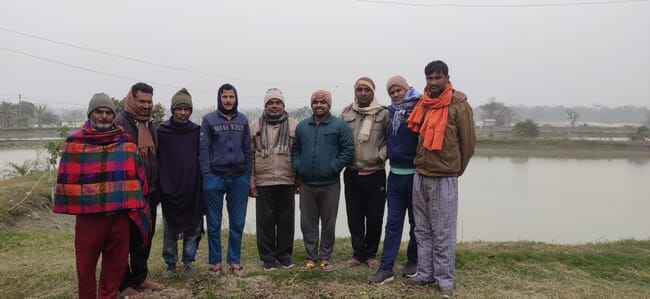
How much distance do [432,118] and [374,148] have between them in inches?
25.8

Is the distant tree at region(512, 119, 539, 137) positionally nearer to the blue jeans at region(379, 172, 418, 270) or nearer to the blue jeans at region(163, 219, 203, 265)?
the blue jeans at region(379, 172, 418, 270)

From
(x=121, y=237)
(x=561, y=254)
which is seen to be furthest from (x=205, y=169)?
(x=561, y=254)

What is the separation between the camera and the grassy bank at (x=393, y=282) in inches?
114

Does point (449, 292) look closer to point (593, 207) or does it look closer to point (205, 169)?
point (205, 169)

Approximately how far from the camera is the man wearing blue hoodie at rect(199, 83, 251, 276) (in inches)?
122

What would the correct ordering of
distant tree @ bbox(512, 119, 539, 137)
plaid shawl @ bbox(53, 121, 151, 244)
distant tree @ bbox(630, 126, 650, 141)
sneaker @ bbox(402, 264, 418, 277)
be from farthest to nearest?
distant tree @ bbox(512, 119, 539, 137), distant tree @ bbox(630, 126, 650, 141), sneaker @ bbox(402, 264, 418, 277), plaid shawl @ bbox(53, 121, 151, 244)

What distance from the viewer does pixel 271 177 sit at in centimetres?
329

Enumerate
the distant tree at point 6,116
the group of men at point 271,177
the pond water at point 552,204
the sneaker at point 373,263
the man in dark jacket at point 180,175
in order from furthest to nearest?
the distant tree at point 6,116 < the pond water at point 552,204 < the sneaker at point 373,263 < the man in dark jacket at point 180,175 < the group of men at point 271,177

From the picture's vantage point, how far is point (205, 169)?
3062 millimetres

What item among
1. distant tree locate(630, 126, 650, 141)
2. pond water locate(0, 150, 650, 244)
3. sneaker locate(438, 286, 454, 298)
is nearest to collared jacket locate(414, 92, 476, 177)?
sneaker locate(438, 286, 454, 298)

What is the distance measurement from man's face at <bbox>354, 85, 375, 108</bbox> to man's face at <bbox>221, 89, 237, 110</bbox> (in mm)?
1043

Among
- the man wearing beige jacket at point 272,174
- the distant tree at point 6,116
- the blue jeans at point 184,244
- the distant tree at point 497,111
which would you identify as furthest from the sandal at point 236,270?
the distant tree at point 497,111

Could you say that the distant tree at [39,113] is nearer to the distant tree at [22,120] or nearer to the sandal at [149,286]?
the distant tree at [22,120]

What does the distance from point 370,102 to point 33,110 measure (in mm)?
48776
